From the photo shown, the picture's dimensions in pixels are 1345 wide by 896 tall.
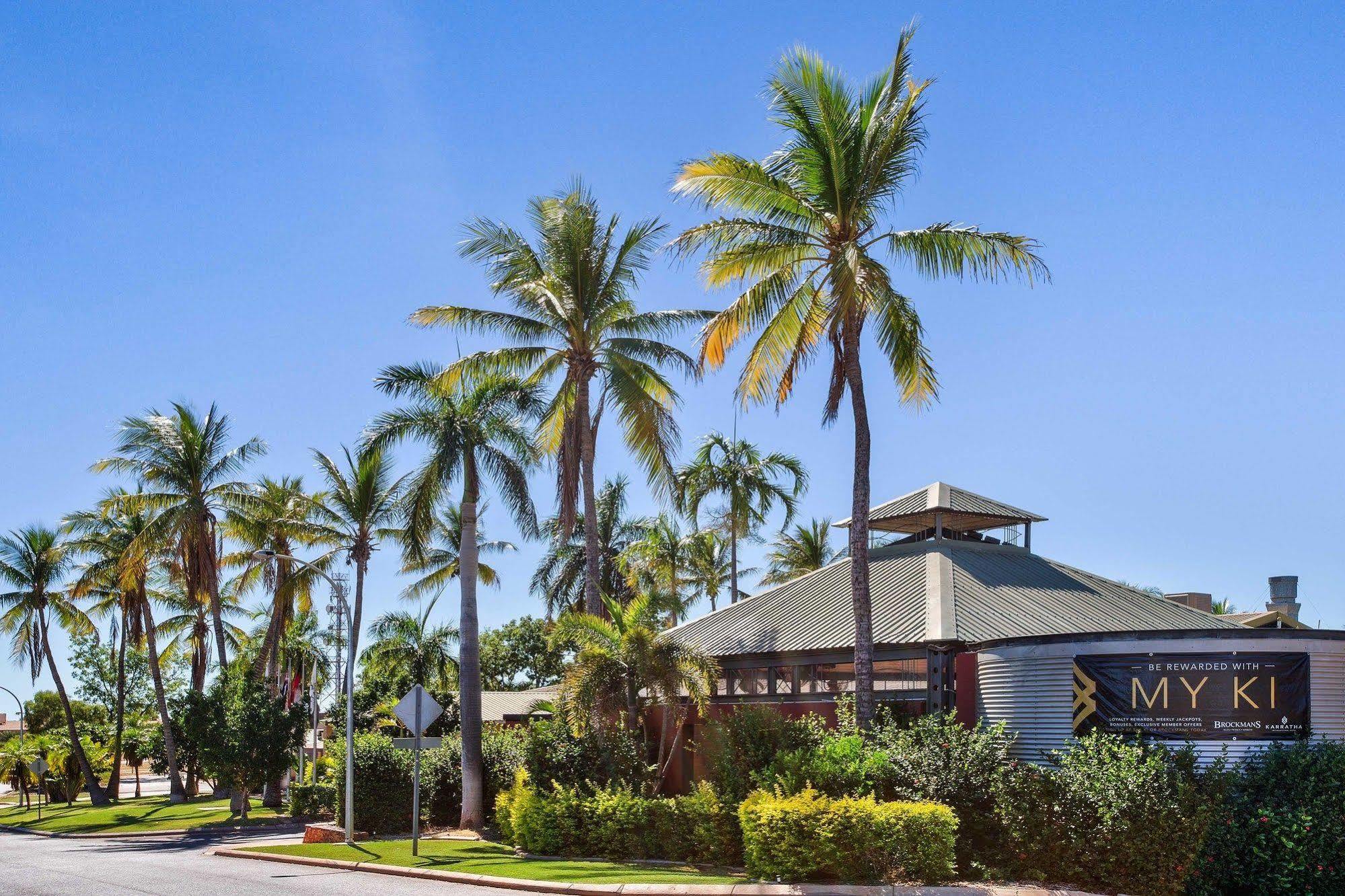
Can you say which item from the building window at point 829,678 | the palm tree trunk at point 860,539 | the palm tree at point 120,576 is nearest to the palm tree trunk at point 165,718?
the palm tree at point 120,576

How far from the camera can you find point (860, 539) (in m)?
22.4

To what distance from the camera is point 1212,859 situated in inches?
674

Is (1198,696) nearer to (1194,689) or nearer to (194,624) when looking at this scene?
(1194,689)

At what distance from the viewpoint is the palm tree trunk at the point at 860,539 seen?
21.8 metres

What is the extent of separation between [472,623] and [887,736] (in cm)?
1210

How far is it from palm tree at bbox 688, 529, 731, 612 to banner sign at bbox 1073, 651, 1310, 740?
31089 millimetres

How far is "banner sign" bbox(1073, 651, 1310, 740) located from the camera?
60.0ft

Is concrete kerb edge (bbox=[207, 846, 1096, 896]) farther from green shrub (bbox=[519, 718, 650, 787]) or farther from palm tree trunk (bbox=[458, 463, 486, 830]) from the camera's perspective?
palm tree trunk (bbox=[458, 463, 486, 830])

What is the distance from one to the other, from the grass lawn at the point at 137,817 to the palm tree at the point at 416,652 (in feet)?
Answer: 32.5

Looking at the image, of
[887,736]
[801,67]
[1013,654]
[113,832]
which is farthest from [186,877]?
[113,832]

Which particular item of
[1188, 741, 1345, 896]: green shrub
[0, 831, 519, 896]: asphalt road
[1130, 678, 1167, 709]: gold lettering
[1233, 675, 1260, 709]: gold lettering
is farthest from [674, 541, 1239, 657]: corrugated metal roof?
[0, 831, 519, 896]: asphalt road

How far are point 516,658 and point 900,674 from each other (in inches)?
2023

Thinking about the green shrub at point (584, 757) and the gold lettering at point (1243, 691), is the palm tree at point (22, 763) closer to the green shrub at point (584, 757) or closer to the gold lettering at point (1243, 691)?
the green shrub at point (584, 757)

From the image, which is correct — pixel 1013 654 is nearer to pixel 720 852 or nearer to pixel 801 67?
pixel 720 852
